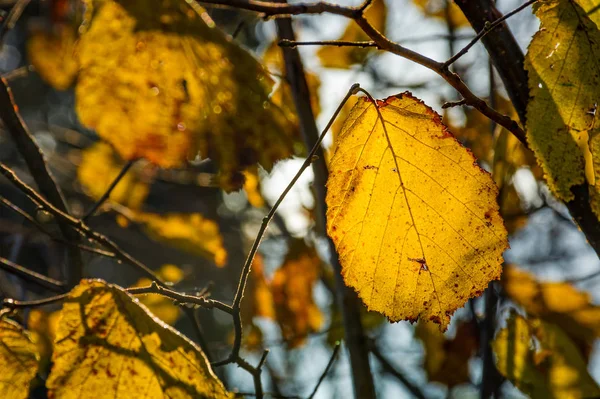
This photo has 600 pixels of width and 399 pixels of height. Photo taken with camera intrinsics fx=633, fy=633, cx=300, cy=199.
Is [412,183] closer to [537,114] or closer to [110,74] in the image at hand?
[537,114]

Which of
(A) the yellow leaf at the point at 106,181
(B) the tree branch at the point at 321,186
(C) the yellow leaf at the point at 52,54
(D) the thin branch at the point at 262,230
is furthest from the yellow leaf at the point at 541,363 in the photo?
(C) the yellow leaf at the point at 52,54

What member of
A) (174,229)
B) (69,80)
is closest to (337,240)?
(174,229)

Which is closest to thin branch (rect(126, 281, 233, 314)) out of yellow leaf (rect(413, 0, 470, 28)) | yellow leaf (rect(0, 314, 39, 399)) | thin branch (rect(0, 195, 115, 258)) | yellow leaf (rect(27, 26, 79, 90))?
yellow leaf (rect(0, 314, 39, 399))

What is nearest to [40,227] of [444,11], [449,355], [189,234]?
[189,234]

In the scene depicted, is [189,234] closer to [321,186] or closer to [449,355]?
[321,186]

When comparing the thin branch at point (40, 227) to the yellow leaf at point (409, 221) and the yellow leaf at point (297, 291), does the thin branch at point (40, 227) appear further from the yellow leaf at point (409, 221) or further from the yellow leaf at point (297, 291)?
A: the yellow leaf at point (297, 291)

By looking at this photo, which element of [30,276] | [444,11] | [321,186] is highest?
[444,11]
